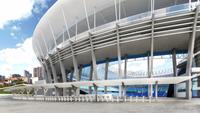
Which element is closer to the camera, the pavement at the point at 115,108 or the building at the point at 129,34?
the pavement at the point at 115,108

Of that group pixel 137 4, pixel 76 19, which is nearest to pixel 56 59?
pixel 76 19

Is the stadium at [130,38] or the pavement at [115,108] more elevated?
the stadium at [130,38]

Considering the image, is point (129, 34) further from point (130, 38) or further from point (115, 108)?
point (115, 108)

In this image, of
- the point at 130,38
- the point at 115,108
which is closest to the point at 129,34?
→ the point at 130,38

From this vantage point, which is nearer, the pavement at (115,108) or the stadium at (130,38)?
the pavement at (115,108)

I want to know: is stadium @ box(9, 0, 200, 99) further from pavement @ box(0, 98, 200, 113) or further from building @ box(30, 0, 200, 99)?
pavement @ box(0, 98, 200, 113)

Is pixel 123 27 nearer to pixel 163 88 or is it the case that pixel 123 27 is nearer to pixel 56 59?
pixel 56 59

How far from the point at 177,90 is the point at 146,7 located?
48.9 ft

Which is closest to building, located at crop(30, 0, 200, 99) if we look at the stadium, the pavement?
the stadium

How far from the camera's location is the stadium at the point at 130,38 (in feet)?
111

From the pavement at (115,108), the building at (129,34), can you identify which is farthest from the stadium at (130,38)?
the pavement at (115,108)

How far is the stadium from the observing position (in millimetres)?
33844

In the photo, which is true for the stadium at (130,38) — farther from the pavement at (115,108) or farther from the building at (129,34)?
the pavement at (115,108)

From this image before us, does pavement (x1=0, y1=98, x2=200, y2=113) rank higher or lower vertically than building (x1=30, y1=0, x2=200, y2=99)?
lower
